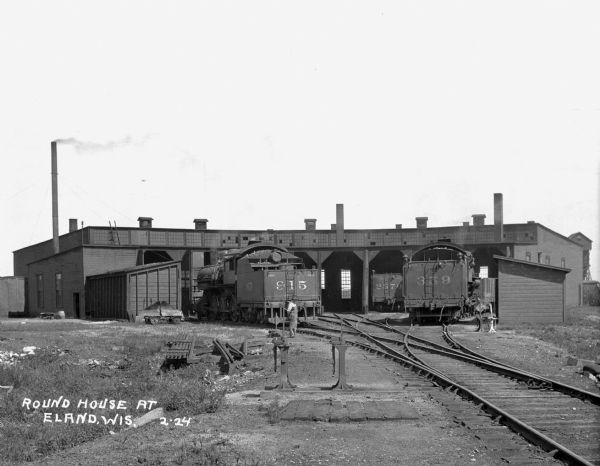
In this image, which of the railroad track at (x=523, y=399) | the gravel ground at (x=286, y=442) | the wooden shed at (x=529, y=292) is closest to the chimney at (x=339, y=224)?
the wooden shed at (x=529, y=292)

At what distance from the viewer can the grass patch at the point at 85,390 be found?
921 centimetres

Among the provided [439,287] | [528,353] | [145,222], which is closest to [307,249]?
[145,222]

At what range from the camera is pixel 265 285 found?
26.3 m

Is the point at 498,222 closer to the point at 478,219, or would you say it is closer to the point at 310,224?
the point at 478,219

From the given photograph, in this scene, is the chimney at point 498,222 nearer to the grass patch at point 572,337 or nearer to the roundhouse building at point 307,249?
the roundhouse building at point 307,249

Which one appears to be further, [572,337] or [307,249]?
[307,249]

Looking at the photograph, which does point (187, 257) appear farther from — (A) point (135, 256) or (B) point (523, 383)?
(B) point (523, 383)

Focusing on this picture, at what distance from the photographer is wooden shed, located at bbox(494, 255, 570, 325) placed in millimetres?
28953

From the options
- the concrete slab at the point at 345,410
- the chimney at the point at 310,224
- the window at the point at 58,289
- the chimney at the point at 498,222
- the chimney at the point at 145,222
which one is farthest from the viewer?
the chimney at the point at 310,224

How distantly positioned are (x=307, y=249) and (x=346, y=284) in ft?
22.7

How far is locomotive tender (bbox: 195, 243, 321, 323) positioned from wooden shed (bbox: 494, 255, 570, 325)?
8171 mm

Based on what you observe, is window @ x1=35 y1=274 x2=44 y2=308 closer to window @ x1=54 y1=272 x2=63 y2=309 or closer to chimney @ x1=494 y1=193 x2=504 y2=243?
window @ x1=54 y1=272 x2=63 y2=309

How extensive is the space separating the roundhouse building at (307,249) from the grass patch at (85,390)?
66.0ft

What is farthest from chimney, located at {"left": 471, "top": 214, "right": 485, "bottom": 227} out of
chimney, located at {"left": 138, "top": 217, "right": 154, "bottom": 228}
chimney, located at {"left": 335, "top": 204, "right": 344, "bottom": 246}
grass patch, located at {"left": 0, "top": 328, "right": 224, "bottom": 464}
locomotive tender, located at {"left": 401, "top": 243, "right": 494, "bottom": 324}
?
grass patch, located at {"left": 0, "top": 328, "right": 224, "bottom": 464}
